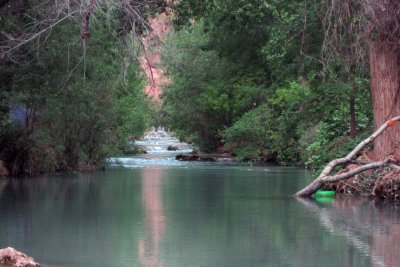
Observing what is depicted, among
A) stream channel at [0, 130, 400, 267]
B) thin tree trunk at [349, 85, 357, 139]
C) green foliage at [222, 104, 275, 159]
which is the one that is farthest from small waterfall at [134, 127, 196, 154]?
stream channel at [0, 130, 400, 267]

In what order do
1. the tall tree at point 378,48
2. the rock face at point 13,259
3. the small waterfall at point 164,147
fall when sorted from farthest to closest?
1. the small waterfall at point 164,147
2. the tall tree at point 378,48
3. the rock face at point 13,259

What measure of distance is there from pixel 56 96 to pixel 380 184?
1167cm

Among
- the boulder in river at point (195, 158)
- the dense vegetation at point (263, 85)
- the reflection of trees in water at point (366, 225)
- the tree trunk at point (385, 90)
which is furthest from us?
the boulder in river at point (195, 158)

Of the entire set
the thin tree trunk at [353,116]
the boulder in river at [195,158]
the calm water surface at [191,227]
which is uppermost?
the thin tree trunk at [353,116]

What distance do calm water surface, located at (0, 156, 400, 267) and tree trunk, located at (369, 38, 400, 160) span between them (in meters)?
1.60

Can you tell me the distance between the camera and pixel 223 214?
17.8 m

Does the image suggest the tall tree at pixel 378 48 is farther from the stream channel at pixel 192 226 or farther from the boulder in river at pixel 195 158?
the boulder in river at pixel 195 158

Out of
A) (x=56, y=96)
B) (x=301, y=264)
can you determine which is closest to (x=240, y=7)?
(x=56, y=96)

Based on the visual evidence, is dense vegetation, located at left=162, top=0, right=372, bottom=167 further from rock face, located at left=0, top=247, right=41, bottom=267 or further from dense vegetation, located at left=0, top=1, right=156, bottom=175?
rock face, located at left=0, top=247, right=41, bottom=267

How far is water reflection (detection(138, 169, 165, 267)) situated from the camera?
11836mm

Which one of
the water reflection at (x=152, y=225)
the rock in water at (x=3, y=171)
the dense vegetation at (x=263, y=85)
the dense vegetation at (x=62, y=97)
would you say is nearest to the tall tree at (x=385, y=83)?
the dense vegetation at (x=263, y=85)

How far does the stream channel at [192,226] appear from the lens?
39.3ft

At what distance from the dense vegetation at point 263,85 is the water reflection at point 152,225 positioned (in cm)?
529

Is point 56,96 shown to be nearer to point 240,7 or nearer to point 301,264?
point 240,7
